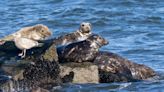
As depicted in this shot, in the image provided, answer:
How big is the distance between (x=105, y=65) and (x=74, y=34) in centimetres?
107

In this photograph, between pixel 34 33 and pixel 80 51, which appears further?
pixel 34 33

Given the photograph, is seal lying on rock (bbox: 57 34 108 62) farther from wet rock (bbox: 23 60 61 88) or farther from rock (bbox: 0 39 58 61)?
wet rock (bbox: 23 60 61 88)

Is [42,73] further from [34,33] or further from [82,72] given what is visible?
[34,33]

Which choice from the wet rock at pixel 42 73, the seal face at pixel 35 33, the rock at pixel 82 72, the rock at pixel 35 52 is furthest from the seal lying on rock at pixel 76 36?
the wet rock at pixel 42 73

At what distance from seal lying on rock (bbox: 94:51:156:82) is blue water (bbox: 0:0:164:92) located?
32 cm

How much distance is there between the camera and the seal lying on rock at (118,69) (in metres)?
12.4

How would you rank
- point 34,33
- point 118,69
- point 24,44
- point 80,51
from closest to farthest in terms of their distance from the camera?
point 24,44, point 80,51, point 118,69, point 34,33

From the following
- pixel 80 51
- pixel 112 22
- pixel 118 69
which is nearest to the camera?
pixel 80 51

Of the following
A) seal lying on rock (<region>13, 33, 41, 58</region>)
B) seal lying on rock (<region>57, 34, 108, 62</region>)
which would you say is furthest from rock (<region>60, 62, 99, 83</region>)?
seal lying on rock (<region>13, 33, 41, 58</region>)

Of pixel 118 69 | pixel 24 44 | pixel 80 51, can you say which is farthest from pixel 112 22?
pixel 24 44

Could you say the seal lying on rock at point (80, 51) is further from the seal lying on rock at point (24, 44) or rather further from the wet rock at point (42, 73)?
the wet rock at point (42, 73)

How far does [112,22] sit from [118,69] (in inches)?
308

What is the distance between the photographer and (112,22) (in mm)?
20344

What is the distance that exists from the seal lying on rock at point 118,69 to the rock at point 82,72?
27 centimetres
